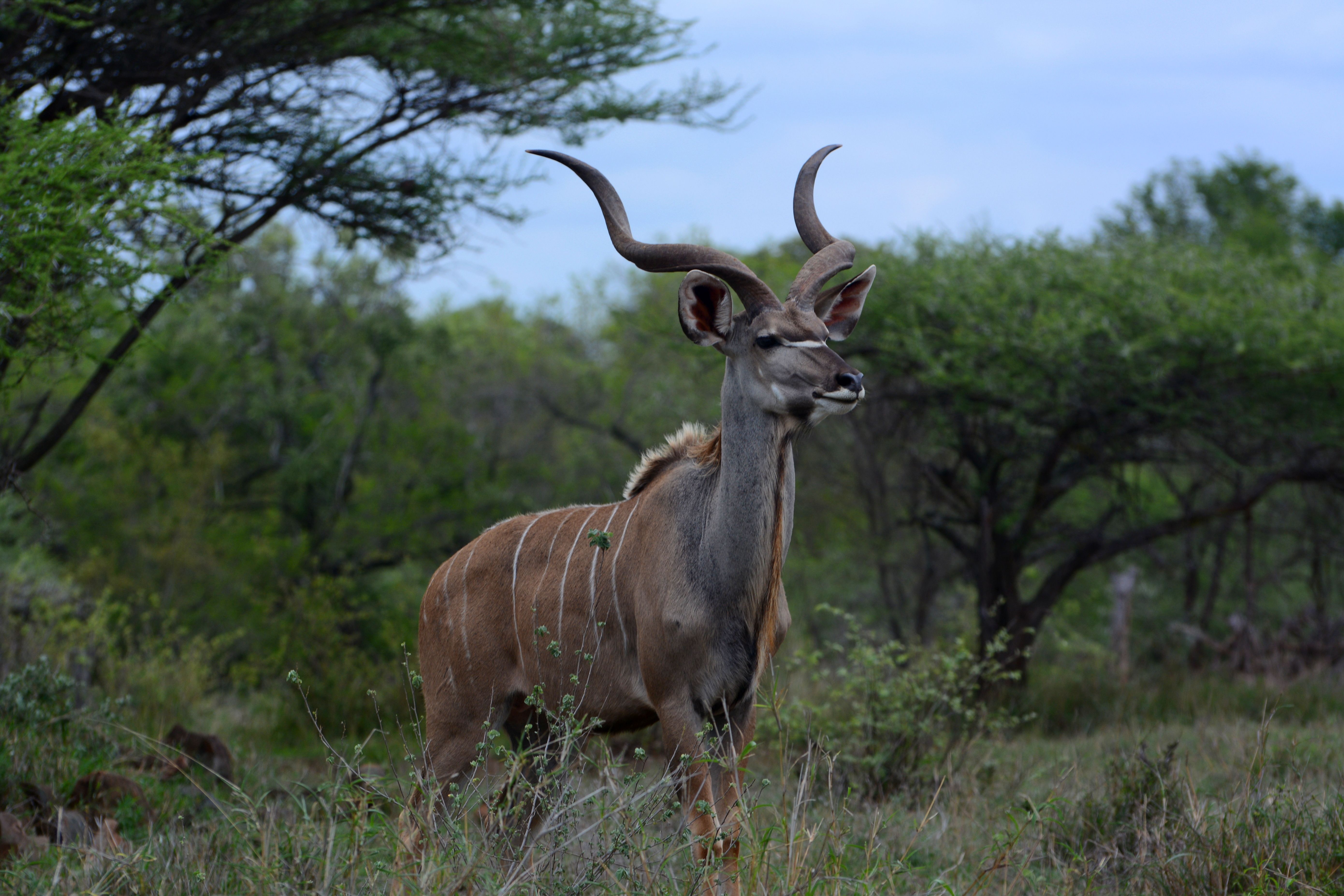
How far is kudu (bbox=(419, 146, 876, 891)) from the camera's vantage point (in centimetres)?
390

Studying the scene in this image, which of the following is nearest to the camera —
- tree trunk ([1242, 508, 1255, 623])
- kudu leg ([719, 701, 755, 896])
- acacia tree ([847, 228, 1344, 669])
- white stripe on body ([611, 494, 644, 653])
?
kudu leg ([719, 701, 755, 896])

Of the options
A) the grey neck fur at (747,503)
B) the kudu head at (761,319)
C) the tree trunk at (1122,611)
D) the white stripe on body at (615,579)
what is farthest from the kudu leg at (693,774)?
the tree trunk at (1122,611)

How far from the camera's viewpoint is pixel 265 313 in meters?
19.3

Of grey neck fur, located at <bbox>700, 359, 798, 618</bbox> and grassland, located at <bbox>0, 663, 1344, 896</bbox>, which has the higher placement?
grey neck fur, located at <bbox>700, 359, 798, 618</bbox>

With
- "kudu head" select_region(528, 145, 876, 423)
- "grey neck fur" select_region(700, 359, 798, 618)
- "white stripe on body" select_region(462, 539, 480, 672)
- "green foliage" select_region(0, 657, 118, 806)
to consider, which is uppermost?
"kudu head" select_region(528, 145, 876, 423)

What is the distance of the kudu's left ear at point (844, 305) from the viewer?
4363 mm

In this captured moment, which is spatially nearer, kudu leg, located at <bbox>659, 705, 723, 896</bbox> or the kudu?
kudu leg, located at <bbox>659, 705, 723, 896</bbox>

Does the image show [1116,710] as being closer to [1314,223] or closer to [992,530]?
[992,530]

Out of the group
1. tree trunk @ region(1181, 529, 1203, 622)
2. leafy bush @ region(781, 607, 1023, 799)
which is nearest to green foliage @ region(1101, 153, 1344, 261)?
tree trunk @ region(1181, 529, 1203, 622)

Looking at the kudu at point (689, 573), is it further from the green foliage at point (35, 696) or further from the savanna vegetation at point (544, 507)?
the green foliage at point (35, 696)

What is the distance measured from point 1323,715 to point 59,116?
878 centimetres

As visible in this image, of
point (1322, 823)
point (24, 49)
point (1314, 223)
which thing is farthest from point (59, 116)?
point (1314, 223)

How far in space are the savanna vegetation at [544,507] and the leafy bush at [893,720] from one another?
0.13 feet

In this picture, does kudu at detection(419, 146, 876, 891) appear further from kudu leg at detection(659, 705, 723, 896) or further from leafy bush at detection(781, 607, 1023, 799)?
leafy bush at detection(781, 607, 1023, 799)
